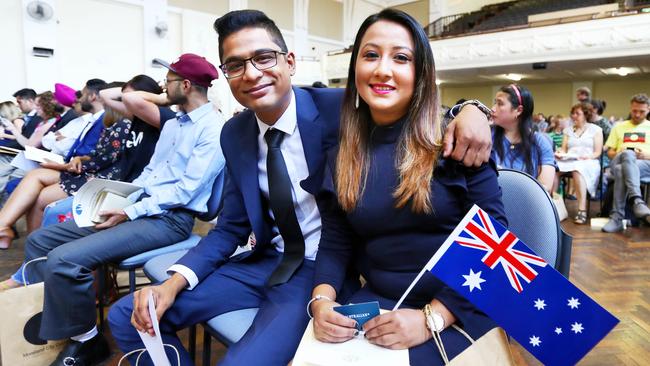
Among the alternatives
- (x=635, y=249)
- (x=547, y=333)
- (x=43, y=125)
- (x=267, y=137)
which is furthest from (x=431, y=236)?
(x=43, y=125)

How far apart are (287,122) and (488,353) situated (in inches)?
38.1

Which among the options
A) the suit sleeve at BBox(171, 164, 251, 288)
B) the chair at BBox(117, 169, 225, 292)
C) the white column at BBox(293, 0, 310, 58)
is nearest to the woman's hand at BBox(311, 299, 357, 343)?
the suit sleeve at BBox(171, 164, 251, 288)

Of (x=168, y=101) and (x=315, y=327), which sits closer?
(x=315, y=327)

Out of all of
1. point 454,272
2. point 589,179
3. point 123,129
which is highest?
point 123,129

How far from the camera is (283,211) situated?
54.9 inches

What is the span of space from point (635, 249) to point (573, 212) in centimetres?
181

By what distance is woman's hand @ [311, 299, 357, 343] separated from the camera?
3.15ft

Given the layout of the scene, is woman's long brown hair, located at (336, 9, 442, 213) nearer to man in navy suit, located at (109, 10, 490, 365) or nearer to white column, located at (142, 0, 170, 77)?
man in navy suit, located at (109, 10, 490, 365)

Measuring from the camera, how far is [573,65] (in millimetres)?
12664

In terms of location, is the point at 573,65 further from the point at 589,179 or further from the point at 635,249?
the point at 635,249

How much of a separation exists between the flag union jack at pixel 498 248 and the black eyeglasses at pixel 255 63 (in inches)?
33.7

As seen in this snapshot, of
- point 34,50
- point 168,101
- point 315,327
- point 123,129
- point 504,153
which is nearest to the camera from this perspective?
point 315,327

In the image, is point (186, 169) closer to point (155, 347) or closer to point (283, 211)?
point (283, 211)

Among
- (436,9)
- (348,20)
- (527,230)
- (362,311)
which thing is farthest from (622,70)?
(362,311)
